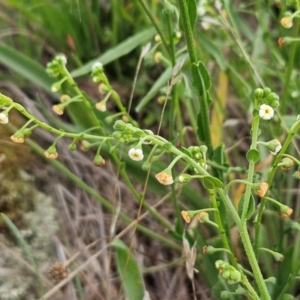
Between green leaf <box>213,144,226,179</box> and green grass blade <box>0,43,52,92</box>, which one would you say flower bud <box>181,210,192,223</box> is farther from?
green grass blade <box>0,43,52,92</box>

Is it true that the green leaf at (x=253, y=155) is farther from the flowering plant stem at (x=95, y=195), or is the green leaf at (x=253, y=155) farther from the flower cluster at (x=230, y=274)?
the flowering plant stem at (x=95, y=195)

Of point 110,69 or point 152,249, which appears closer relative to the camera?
point 152,249

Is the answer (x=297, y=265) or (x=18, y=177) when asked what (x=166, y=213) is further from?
(x=297, y=265)

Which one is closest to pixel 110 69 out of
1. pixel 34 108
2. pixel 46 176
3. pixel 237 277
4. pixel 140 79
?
pixel 140 79

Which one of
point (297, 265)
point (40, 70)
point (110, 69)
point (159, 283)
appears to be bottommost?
point (159, 283)

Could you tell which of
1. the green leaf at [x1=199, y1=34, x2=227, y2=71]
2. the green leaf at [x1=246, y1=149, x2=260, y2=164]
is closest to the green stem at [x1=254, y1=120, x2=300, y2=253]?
the green leaf at [x1=246, y1=149, x2=260, y2=164]

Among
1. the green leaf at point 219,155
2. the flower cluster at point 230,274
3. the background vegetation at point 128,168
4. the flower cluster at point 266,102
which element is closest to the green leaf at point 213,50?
the background vegetation at point 128,168

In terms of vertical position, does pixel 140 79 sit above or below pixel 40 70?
below
